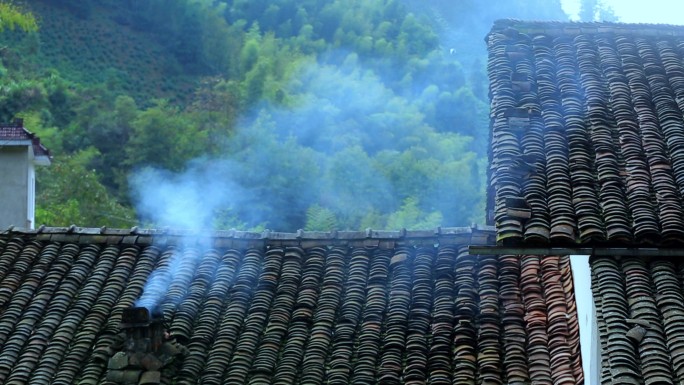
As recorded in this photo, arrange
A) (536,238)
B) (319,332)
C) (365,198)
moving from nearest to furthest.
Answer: (536,238) < (319,332) < (365,198)

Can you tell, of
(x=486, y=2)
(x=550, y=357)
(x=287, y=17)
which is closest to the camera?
(x=550, y=357)

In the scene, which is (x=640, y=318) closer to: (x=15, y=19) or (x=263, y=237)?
(x=263, y=237)

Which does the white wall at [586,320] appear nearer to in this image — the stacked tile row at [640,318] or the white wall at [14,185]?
the stacked tile row at [640,318]

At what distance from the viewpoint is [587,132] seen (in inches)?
450

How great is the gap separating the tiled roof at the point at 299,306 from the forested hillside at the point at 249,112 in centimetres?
3169

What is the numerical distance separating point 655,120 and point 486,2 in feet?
402

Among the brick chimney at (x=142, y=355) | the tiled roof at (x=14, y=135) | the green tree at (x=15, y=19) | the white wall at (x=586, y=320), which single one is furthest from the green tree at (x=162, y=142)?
the white wall at (x=586, y=320)

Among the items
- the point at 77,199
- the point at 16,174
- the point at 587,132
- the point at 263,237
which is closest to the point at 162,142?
the point at 77,199

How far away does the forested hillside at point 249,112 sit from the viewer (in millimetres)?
67562

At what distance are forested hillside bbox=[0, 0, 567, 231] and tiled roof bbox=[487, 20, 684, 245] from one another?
33463mm

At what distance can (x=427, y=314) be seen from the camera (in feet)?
40.0

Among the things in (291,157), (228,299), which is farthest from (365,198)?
(228,299)

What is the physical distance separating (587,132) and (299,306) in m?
3.27

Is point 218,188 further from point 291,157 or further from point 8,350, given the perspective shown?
point 8,350
